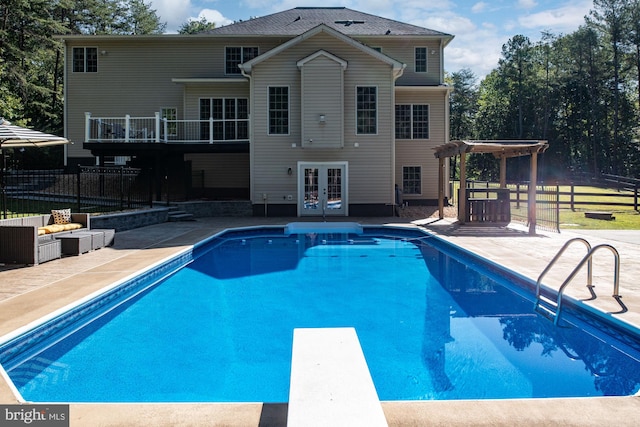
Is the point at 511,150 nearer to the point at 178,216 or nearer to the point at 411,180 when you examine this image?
the point at 411,180

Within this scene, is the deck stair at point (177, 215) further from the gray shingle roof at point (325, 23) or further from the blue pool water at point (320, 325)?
the gray shingle roof at point (325, 23)

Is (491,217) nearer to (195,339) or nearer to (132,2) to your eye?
(195,339)

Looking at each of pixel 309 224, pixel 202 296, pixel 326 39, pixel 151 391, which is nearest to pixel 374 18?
pixel 326 39

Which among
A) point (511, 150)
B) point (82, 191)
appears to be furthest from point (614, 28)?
point (82, 191)

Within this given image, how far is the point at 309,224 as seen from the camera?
50.7ft

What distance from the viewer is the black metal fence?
640 inches

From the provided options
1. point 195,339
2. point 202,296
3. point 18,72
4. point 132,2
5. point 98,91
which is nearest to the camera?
point 195,339

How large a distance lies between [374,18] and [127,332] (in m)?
21.7

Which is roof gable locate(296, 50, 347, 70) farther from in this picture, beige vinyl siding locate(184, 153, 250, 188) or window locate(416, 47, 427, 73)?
window locate(416, 47, 427, 73)

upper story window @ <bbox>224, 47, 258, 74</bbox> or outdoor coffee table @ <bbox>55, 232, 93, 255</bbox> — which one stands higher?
upper story window @ <bbox>224, 47, 258, 74</bbox>

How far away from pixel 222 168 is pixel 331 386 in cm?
1872

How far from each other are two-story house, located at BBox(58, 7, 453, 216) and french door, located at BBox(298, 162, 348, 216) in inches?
1.6

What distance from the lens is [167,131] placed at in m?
20.4

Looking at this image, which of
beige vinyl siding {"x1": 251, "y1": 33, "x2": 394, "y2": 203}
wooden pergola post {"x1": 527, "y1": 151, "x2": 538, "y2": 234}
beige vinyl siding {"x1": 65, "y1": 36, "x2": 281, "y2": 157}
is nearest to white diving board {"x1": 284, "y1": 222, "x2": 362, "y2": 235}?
beige vinyl siding {"x1": 251, "y1": 33, "x2": 394, "y2": 203}
